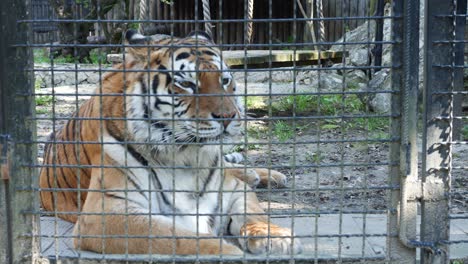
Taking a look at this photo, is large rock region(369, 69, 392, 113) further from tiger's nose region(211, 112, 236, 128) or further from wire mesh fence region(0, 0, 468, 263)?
tiger's nose region(211, 112, 236, 128)

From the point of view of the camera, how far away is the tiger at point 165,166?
2994 mm

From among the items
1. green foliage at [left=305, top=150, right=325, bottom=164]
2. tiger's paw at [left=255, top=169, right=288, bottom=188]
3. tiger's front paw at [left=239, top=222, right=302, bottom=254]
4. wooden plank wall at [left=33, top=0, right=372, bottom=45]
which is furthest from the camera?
wooden plank wall at [left=33, top=0, right=372, bottom=45]

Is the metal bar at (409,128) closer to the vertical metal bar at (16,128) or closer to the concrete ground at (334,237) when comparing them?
the concrete ground at (334,237)

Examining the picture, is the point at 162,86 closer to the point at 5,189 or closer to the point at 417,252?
the point at 5,189

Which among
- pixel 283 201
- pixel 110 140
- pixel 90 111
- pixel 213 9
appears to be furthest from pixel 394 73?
pixel 213 9

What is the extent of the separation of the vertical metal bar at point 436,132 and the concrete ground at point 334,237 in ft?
0.71

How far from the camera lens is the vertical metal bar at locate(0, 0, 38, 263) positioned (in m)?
2.84

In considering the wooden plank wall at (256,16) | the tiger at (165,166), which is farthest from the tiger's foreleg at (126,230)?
the wooden plank wall at (256,16)

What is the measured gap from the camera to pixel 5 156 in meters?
2.88

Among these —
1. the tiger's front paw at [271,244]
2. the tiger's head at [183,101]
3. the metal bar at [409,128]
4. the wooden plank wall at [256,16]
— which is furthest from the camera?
the wooden plank wall at [256,16]

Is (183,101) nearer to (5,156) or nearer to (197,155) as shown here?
(197,155)

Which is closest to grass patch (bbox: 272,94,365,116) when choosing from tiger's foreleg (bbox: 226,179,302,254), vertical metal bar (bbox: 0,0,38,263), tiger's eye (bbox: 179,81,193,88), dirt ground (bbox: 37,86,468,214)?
dirt ground (bbox: 37,86,468,214)

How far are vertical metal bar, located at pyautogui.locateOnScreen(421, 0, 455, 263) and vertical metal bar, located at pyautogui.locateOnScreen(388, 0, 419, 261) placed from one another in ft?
0.18

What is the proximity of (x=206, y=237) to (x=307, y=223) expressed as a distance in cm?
99
